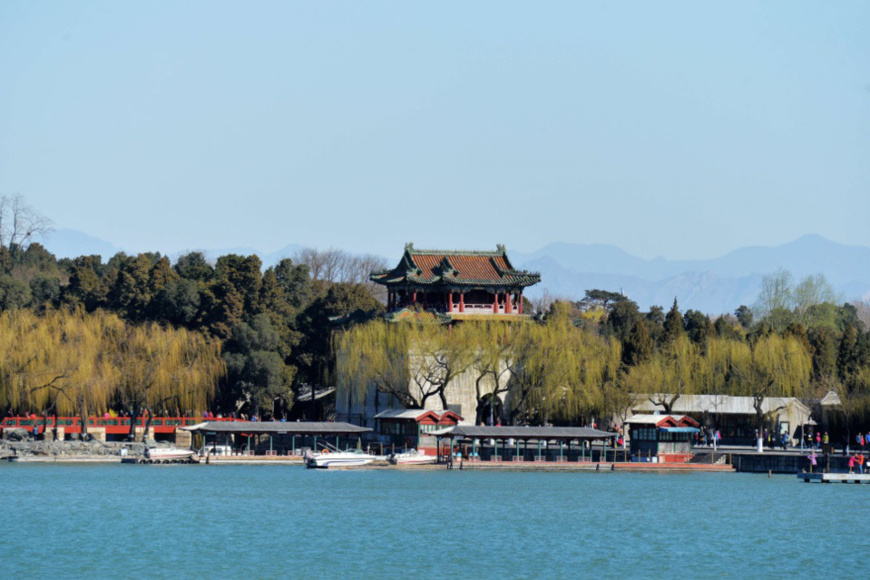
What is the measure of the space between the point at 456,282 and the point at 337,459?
15422 mm

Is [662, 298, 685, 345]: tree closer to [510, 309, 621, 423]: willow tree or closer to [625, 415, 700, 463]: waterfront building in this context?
[510, 309, 621, 423]: willow tree

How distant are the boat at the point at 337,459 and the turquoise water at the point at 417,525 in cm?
227

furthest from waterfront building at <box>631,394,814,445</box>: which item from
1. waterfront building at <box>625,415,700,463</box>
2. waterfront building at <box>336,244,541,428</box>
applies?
waterfront building at <box>336,244,541,428</box>

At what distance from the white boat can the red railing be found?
4.22 meters

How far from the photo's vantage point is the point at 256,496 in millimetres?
53719

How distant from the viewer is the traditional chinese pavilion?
7975 centimetres

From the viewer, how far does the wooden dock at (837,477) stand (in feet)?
200

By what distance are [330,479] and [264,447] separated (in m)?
12.6

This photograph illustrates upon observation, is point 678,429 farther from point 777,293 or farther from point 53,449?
point 777,293

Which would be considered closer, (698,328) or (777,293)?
(698,328)

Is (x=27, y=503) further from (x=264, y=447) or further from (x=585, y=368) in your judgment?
(x=585, y=368)

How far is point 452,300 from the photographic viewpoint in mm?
80062

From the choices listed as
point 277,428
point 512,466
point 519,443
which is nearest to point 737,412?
point 519,443

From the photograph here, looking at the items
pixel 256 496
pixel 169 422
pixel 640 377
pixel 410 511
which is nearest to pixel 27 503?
pixel 256 496
